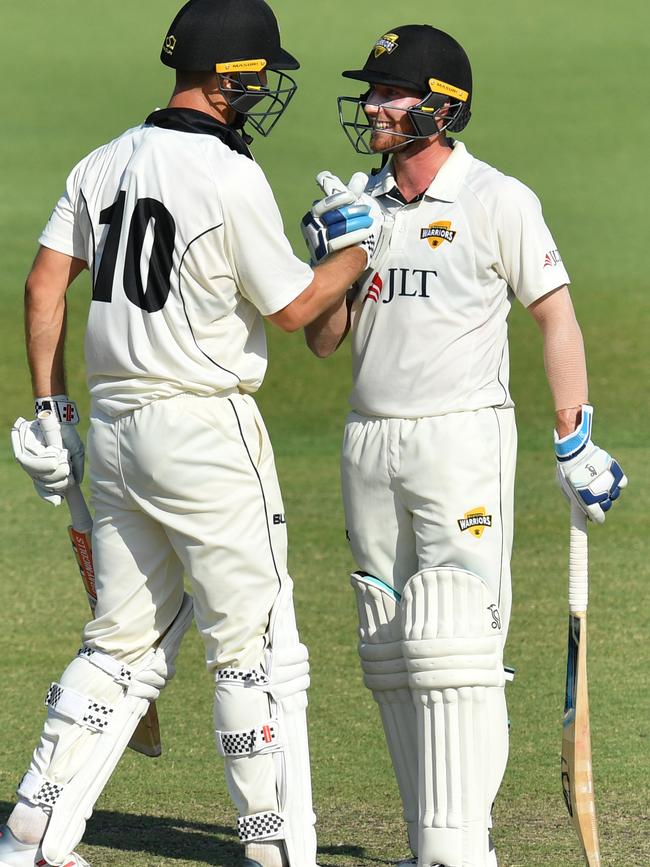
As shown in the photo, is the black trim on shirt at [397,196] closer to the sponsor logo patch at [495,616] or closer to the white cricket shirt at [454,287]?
the white cricket shirt at [454,287]

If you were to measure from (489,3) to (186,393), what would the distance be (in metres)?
18.7

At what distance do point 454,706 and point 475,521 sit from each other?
0.40 m

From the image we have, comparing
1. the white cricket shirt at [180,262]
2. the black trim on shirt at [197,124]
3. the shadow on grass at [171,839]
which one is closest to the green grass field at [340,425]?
the shadow on grass at [171,839]

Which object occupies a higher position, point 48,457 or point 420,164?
point 420,164

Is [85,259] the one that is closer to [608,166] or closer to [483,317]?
[483,317]

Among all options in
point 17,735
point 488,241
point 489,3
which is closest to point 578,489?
point 488,241

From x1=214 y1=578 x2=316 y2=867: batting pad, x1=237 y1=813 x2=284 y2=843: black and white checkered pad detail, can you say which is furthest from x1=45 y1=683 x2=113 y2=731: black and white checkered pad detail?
x1=237 y1=813 x2=284 y2=843: black and white checkered pad detail

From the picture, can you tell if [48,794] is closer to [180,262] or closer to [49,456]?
[49,456]

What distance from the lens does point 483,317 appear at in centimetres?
337

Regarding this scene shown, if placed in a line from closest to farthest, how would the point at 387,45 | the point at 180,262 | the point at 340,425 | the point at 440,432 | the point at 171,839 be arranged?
1. the point at 180,262
2. the point at 440,432
3. the point at 387,45
4. the point at 171,839
5. the point at 340,425

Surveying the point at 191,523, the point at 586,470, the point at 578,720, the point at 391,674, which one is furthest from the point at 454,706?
the point at 191,523

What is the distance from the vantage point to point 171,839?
3.63m

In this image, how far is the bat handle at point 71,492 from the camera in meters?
3.40

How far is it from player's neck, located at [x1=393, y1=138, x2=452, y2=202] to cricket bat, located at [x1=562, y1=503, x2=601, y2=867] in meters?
0.80
